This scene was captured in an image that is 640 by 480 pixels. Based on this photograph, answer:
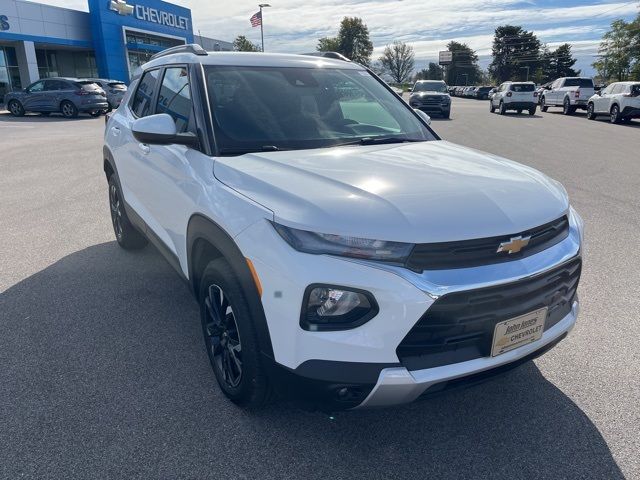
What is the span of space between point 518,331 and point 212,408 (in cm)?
163

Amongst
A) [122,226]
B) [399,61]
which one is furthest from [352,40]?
[122,226]

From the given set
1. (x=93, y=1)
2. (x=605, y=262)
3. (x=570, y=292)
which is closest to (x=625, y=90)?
(x=605, y=262)

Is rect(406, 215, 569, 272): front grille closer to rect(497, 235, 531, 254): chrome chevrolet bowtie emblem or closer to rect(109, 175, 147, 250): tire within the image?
rect(497, 235, 531, 254): chrome chevrolet bowtie emblem

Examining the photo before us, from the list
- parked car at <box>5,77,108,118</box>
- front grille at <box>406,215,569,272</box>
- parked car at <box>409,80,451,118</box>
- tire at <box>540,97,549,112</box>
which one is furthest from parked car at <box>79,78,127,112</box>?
front grille at <box>406,215,569,272</box>

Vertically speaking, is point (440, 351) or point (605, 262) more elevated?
point (440, 351)

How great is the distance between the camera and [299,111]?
11.2 ft

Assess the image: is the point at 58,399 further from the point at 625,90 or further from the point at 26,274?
the point at 625,90

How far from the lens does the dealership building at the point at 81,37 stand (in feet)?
105

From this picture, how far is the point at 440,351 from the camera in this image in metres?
2.19

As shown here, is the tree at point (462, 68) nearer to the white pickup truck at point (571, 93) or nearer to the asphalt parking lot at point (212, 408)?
the white pickup truck at point (571, 93)

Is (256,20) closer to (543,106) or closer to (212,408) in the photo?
(543,106)

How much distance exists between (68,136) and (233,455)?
15.6 meters

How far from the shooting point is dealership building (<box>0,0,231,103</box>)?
32.0m

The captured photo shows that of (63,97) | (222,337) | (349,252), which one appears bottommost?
(222,337)
